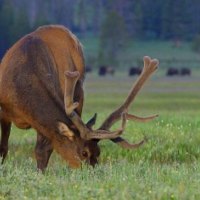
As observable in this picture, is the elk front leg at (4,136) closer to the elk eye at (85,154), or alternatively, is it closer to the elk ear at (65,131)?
Answer: the elk ear at (65,131)

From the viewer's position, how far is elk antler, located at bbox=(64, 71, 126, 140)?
44.6 feet

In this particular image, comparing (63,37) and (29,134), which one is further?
(29,134)

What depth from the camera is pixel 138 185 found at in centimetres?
1102

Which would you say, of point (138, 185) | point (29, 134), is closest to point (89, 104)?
point (29, 134)

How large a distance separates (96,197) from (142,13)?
126m

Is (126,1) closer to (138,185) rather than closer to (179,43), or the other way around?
(179,43)

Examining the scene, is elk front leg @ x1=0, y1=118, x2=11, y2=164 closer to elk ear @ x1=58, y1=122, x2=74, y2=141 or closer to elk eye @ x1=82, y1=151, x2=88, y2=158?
elk ear @ x1=58, y1=122, x2=74, y2=141

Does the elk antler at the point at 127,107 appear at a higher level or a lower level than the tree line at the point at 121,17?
higher

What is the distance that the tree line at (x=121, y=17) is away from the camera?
408ft

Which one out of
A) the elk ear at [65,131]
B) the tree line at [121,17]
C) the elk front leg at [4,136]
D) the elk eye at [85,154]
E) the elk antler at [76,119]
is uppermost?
the elk antler at [76,119]

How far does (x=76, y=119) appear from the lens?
13.9 meters

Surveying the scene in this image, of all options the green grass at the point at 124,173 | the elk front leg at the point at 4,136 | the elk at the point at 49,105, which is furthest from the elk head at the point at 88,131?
the elk front leg at the point at 4,136

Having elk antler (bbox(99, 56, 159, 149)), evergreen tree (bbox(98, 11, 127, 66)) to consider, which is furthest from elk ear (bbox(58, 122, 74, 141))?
evergreen tree (bbox(98, 11, 127, 66))

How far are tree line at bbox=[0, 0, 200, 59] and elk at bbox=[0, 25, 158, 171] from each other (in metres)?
93.3
